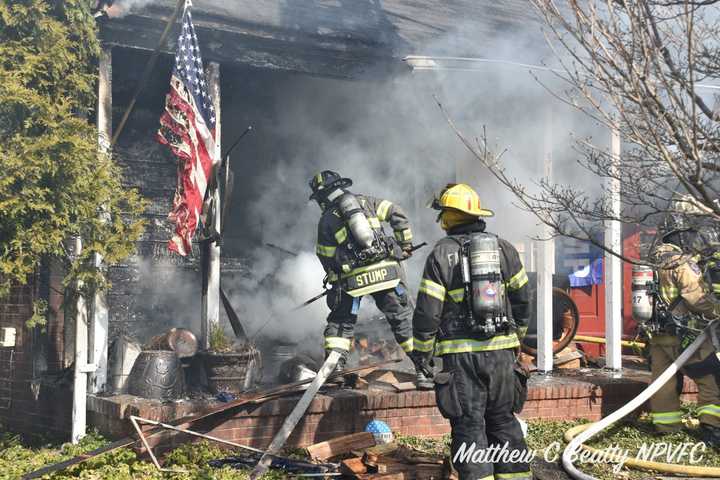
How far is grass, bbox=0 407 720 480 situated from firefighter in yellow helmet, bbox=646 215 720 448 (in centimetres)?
23

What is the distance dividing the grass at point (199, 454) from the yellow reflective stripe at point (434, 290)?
172 cm

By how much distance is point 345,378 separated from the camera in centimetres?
744

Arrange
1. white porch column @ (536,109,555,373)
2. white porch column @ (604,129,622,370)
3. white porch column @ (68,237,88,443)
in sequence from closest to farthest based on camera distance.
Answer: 1. white porch column @ (68,237,88,443)
2. white porch column @ (604,129,622,370)
3. white porch column @ (536,109,555,373)

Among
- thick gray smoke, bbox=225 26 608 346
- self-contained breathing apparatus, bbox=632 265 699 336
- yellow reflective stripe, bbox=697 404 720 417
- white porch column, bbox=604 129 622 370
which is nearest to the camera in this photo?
yellow reflective stripe, bbox=697 404 720 417

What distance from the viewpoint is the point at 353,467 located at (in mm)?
5781

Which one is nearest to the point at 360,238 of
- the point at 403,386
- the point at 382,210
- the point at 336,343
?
the point at 382,210

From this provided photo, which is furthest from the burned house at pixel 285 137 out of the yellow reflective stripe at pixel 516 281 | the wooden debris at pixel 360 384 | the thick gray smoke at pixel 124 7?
the yellow reflective stripe at pixel 516 281

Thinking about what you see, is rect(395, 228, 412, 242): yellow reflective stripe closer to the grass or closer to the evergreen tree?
the grass

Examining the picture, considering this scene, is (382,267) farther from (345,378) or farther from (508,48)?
(508,48)

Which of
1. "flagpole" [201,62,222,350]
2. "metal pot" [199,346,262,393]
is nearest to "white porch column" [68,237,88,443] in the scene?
"metal pot" [199,346,262,393]

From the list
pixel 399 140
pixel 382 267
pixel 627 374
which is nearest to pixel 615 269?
pixel 627 374

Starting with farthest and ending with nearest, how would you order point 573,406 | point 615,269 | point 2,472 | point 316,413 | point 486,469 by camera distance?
point 615,269 < point 573,406 < point 316,413 < point 2,472 < point 486,469

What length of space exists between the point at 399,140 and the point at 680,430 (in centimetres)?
521

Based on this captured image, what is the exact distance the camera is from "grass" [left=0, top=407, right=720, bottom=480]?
5.86 m
